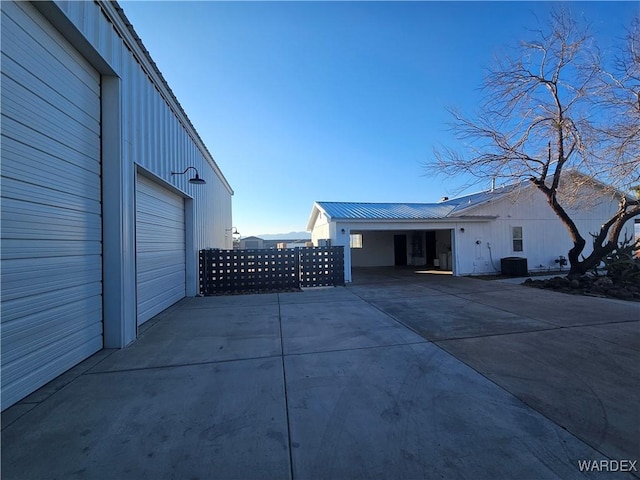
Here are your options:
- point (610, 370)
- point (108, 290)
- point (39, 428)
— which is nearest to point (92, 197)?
point (108, 290)

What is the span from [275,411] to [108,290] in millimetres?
3420

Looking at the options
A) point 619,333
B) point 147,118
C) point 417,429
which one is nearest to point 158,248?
point 147,118

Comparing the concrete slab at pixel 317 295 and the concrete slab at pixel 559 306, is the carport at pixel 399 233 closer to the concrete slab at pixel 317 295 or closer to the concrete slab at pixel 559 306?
the concrete slab at pixel 317 295

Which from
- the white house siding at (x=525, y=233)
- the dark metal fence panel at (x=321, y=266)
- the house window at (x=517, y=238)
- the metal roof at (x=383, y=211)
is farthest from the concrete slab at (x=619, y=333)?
the house window at (x=517, y=238)

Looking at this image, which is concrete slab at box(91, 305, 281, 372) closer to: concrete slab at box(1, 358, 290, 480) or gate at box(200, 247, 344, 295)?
concrete slab at box(1, 358, 290, 480)

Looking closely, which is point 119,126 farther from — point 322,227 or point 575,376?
point 322,227

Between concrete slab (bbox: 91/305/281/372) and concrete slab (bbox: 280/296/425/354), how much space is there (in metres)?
0.30

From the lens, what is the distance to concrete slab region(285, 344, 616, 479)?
6.56 feet

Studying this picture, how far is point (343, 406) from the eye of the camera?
9.05 feet

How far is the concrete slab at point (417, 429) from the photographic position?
6.56 feet

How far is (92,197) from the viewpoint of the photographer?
4.25 metres

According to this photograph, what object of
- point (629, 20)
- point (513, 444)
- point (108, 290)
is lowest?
point (513, 444)

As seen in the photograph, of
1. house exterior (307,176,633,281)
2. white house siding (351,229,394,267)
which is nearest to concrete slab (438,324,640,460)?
house exterior (307,176,633,281)

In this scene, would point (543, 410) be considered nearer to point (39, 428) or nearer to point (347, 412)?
point (347, 412)
